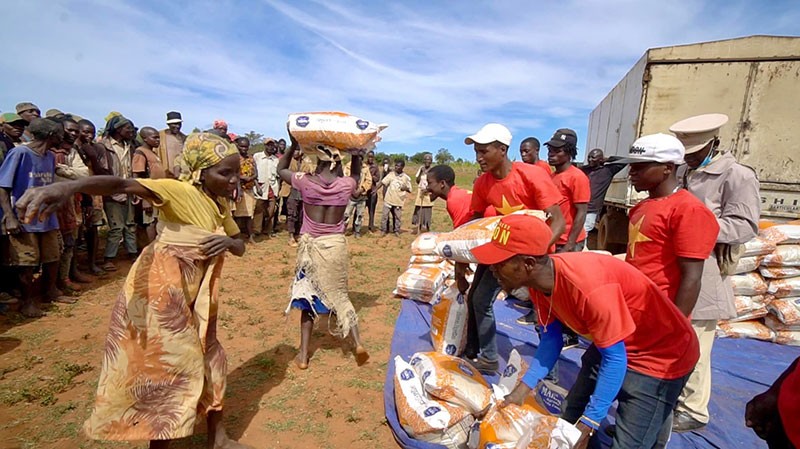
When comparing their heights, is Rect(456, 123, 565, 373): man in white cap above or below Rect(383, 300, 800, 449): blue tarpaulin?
above

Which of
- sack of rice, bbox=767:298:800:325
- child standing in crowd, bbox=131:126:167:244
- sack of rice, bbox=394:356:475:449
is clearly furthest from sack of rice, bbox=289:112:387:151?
sack of rice, bbox=767:298:800:325

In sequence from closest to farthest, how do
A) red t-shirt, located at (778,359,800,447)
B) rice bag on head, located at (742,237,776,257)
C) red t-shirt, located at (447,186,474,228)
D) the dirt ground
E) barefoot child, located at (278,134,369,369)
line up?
red t-shirt, located at (778,359,800,447), the dirt ground, barefoot child, located at (278,134,369,369), red t-shirt, located at (447,186,474,228), rice bag on head, located at (742,237,776,257)

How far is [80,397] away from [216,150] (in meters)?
2.48

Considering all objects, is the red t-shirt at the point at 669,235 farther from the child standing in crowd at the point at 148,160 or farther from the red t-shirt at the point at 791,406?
the child standing in crowd at the point at 148,160

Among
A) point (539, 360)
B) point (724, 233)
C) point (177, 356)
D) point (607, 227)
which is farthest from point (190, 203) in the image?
point (607, 227)

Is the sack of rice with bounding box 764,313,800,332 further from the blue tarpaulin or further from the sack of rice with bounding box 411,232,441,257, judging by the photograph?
the sack of rice with bounding box 411,232,441,257

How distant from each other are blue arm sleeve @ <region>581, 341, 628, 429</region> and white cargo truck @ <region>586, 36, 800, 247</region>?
5259 millimetres

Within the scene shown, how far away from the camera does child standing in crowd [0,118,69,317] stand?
413 centimetres

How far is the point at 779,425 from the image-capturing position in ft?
4.91

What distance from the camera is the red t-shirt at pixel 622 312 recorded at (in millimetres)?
1689

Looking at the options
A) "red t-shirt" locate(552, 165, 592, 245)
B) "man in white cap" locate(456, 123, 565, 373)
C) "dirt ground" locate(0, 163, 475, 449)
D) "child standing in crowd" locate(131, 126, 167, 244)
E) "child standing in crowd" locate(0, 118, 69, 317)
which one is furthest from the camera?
"child standing in crowd" locate(131, 126, 167, 244)

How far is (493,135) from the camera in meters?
3.11

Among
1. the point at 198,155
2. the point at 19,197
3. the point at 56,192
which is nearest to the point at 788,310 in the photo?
the point at 198,155

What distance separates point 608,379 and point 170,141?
7.06 metres
